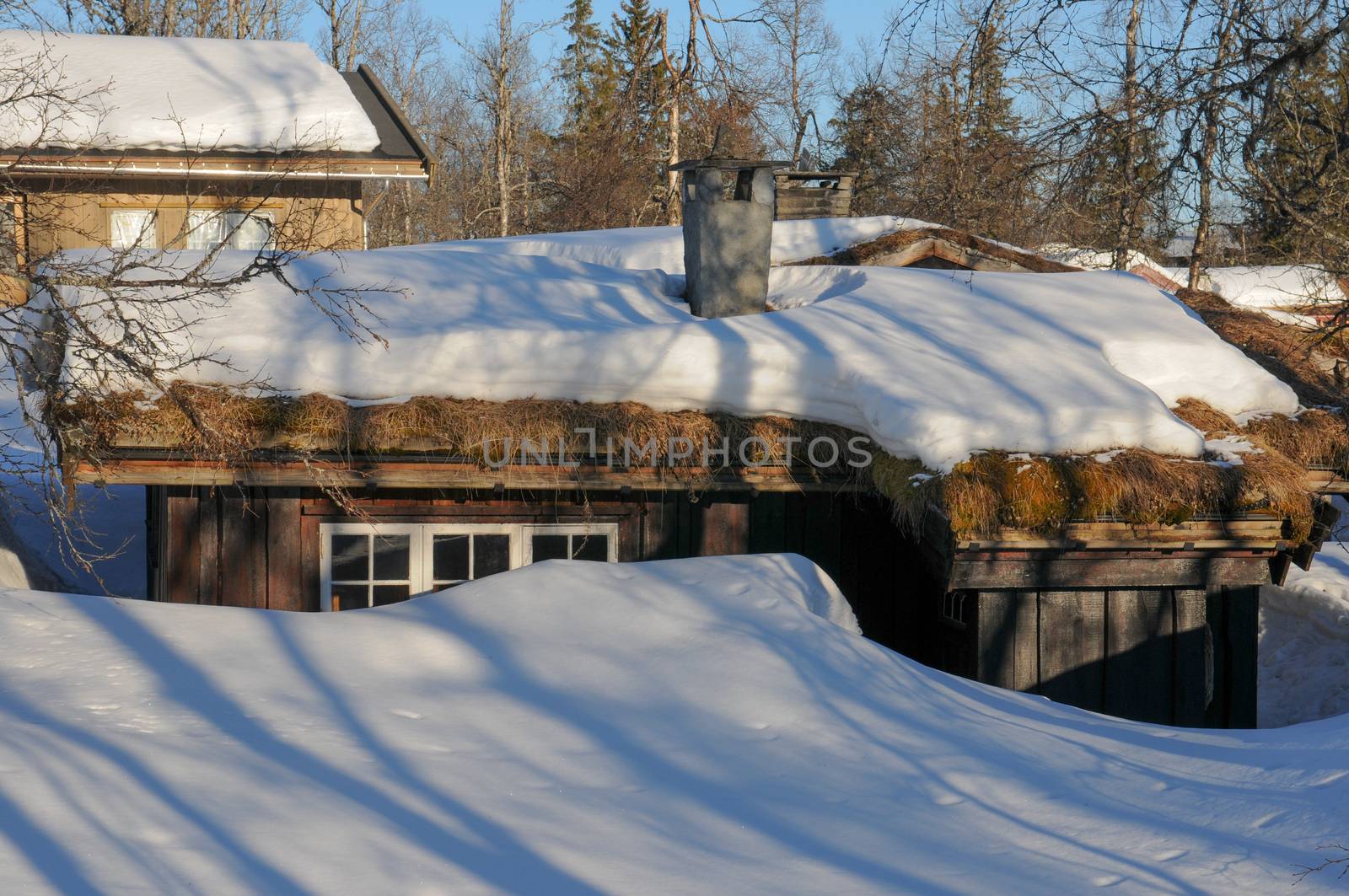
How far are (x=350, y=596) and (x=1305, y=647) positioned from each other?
28.5ft

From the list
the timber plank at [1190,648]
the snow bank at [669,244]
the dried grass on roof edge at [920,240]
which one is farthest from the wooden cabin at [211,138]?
the timber plank at [1190,648]

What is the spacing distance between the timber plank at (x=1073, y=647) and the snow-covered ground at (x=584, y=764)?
5.17ft

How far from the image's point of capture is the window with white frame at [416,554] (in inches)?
278

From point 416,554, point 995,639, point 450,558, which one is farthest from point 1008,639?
point 416,554

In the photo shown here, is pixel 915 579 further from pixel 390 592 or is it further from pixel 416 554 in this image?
pixel 390 592

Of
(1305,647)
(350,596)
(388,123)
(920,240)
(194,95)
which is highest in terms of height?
(194,95)

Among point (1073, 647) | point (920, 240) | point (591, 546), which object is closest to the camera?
point (1073, 647)

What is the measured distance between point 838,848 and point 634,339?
12.9ft

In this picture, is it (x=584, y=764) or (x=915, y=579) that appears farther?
(x=915, y=579)

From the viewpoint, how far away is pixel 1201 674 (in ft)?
21.9

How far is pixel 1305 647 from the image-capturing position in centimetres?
1086

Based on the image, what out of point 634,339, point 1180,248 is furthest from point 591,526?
point 1180,248

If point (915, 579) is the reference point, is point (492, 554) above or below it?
above

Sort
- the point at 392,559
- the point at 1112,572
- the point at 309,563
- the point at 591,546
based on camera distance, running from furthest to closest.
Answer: the point at 591,546 < the point at 392,559 < the point at 309,563 < the point at 1112,572
